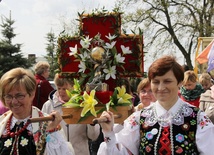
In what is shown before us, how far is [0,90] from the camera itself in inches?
115

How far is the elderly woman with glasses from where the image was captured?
2881mm

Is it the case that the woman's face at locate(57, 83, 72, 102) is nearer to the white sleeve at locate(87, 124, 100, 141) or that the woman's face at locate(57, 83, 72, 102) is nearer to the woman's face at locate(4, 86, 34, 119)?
the white sleeve at locate(87, 124, 100, 141)

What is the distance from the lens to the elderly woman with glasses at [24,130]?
288 cm

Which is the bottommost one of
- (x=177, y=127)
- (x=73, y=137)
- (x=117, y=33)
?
(x=73, y=137)

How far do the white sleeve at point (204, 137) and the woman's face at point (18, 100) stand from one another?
3.86 ft

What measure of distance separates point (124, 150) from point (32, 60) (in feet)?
68.9

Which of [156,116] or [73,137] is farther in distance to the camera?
[73,137]

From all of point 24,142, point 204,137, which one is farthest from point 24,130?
point 204,137

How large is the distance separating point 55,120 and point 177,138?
84 centimetres

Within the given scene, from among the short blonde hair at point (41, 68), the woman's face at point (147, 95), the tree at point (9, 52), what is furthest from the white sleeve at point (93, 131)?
the tree at point (9, 52)

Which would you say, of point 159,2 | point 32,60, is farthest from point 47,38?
point 159,2

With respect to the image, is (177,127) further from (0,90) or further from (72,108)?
(0,90)

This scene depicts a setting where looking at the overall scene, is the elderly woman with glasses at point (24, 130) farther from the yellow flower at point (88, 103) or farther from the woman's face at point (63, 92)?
the woman's face at point (63, 92)

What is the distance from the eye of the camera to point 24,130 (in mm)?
2965
